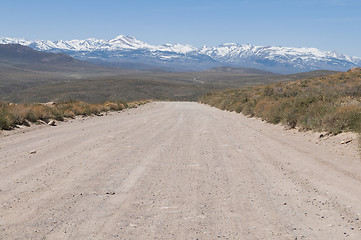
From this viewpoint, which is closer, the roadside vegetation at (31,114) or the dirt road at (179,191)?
the dirt road at (179,191)

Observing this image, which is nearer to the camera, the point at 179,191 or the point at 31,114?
the point at 179,191

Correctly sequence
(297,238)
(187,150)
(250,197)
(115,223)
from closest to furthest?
1. (297,238)
2. (115,223)
3. (250,197)
4. (187,150)

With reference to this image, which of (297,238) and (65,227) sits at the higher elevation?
(297,238)

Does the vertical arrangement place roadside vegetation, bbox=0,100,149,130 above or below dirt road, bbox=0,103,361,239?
below

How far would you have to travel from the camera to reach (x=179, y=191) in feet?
19.5

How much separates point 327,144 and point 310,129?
8.84 ft

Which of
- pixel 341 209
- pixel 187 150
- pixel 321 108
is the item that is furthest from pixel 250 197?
pixel 321 108

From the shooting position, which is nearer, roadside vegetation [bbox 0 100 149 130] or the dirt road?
the dirt road

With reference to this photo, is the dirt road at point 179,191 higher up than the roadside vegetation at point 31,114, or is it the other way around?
the dirt road at point 179,191

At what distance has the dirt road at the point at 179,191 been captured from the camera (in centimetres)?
441

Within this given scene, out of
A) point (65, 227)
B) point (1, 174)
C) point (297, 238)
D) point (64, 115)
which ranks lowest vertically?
point (64, 115)

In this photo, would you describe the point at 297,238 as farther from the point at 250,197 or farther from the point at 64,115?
the point at 64,115

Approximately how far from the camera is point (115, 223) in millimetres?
4555

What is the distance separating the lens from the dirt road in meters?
4.41
